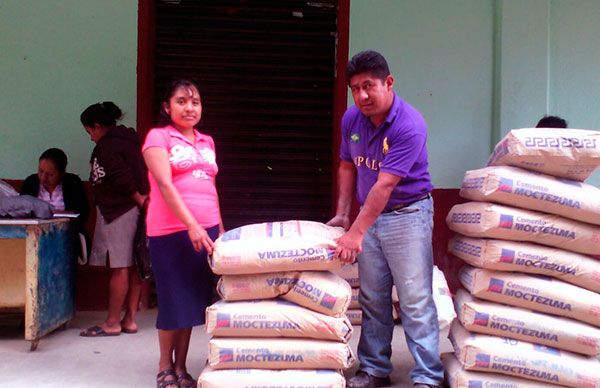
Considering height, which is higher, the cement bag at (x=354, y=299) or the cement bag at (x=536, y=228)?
the cement bag at (x=536, y=228)

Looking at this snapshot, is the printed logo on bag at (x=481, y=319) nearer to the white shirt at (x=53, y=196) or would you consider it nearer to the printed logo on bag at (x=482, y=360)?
the printed logo on bag at (x=482, y=360)

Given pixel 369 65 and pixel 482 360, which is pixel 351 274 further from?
pixel 369 65

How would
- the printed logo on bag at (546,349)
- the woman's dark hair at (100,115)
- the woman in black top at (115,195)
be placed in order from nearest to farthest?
the printed logo on bag at (546,349)
the woman in black top at (115,195)
the woman's dark hair at (100,115)

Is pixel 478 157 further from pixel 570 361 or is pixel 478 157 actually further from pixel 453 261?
pixel 570 361

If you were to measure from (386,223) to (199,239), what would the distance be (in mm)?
978

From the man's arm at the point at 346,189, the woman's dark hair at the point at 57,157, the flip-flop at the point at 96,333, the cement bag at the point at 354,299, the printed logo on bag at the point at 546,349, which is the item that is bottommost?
the flip-flop at the point at 96,333

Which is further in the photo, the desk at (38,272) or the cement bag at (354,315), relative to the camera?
the cement bag at (354,315)

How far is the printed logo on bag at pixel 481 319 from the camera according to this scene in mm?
3170

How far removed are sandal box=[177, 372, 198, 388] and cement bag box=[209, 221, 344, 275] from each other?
0.71m

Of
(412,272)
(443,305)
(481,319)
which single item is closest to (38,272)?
(412,272)

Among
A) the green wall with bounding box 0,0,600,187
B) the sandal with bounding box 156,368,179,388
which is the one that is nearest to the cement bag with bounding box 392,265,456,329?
the green wall with bounding box 0,0,600,187

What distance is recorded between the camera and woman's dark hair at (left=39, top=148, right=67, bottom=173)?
473 cm

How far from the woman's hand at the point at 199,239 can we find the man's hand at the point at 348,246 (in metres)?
0.62

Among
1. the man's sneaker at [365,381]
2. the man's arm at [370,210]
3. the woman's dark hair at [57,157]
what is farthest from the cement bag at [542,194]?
the woman's dark hair at [57,157]
